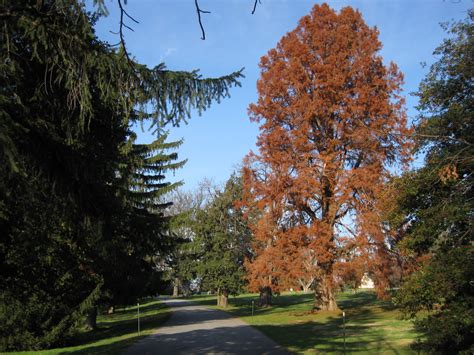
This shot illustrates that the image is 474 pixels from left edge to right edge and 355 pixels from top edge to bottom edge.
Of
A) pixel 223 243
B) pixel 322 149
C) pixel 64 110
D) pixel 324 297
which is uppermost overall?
pixel 322 149

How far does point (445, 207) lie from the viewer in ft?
31.9

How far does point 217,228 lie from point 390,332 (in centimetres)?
2228

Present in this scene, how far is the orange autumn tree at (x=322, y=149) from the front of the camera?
80.5ft

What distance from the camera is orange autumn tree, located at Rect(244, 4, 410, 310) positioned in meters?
24.5

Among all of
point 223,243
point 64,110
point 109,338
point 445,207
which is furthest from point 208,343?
point 223,243

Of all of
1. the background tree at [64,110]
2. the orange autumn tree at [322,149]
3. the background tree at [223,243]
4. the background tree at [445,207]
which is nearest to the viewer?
the background tree at [64,110]

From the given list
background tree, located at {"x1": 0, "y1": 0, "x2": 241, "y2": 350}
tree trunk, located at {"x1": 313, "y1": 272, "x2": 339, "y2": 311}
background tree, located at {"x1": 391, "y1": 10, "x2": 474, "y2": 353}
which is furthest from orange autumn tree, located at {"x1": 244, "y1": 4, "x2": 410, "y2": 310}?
background tree, located at {"x1": 0, "y1": 0, "x2": 241, "y2": 350}

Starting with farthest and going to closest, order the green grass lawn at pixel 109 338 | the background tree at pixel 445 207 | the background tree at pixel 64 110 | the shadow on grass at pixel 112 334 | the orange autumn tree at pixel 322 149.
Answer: the orange autumn tree at pixel 322 149 < the shadow on grass at pixel 112 334 < the green grass lawn at pixel 109 338 < the background tree at pixel 445 207 < the background tree at pixel 64 110

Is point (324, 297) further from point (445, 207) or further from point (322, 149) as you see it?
point (445, 207)

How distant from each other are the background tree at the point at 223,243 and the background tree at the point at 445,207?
2505 centimetres

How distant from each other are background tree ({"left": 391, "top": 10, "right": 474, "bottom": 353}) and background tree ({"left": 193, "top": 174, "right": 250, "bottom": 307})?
2505 cm

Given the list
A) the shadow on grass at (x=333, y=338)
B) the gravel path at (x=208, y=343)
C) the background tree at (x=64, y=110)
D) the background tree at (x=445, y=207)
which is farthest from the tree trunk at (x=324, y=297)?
the background tree at (x=64, y=110)

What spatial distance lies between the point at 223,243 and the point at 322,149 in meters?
13.6

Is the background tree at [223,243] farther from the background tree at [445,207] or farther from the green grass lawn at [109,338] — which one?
the background tree at [445,207]
